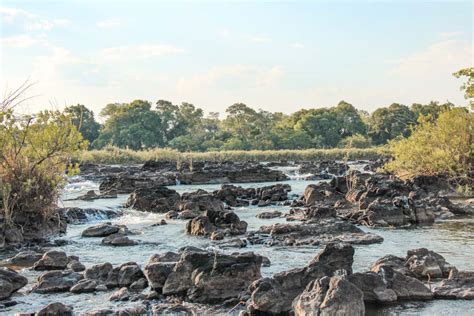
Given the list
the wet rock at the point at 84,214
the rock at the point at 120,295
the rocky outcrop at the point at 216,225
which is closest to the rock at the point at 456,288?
the rock at the point at 120,295

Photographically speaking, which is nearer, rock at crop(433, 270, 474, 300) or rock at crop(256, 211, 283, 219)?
rock at crop(433, 270, 474, 300)

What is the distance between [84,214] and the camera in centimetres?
2186

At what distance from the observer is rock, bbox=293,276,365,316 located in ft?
26.3

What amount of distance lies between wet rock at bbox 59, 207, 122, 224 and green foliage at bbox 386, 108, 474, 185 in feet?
54.8

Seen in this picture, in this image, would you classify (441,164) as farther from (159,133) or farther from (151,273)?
(159,133)

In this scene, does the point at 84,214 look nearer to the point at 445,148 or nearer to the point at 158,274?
the point at 158,274

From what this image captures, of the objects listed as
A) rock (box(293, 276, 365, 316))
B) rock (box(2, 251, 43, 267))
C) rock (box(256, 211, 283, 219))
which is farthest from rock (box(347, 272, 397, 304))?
rock (box(256, 211, 283, 219))

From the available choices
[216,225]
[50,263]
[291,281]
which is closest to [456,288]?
[291,281]

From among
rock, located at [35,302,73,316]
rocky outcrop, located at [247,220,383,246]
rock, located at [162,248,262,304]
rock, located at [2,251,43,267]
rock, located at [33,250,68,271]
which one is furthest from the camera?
rocky outcrop, located at [247,220,383,246]

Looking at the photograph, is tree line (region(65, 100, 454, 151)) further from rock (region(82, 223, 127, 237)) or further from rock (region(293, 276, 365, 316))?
rock (region(293, 276, 365, 316))

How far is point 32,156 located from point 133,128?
250 ft

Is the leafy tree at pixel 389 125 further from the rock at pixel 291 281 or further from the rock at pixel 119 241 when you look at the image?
the rock at pixel 291 281

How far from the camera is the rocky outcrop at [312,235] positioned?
1555 cm

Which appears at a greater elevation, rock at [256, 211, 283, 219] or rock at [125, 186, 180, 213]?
rock at [125, 186, 180, 213]
